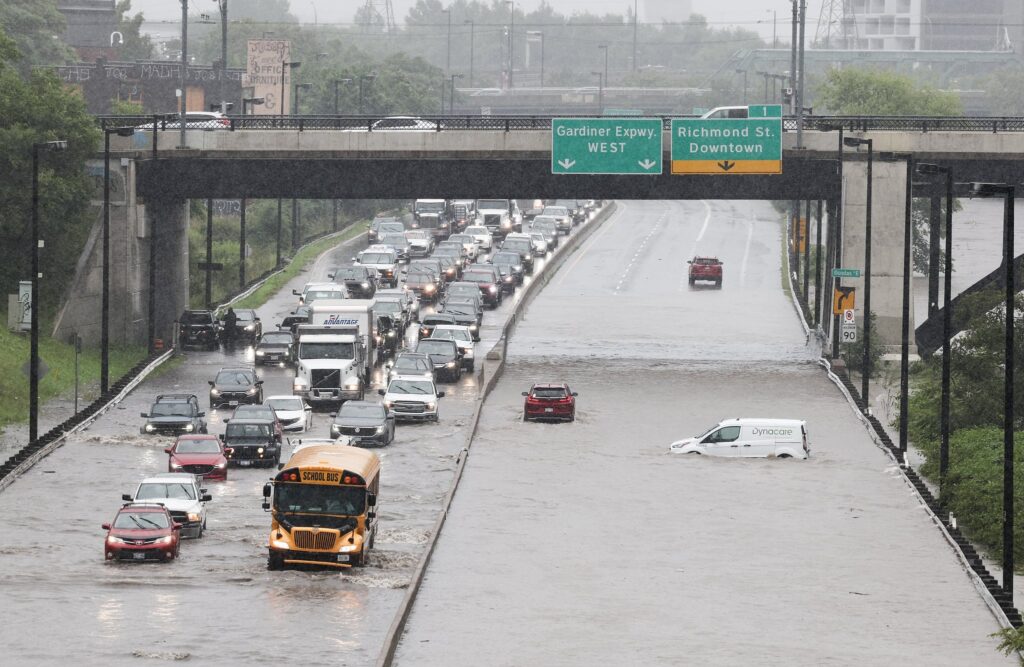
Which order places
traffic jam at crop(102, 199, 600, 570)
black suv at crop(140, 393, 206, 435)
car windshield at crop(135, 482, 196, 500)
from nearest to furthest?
1. traffic jam at crop(102, 199, 600, 570)
2. car windshield at crop(135, 482, 196, 500)
3. black suv at crop(140, 393, 206, 435)

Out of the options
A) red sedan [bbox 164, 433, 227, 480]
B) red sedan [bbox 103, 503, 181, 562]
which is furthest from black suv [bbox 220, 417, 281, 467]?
red sedan [bbox 103, 503, 181, 562]

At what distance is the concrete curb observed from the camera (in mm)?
31603

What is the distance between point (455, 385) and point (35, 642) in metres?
38.1

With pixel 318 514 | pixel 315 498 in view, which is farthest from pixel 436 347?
pixel 315 498

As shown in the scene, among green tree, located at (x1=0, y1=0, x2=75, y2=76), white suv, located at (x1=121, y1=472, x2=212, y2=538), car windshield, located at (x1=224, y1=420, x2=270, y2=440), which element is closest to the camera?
white suv, located at (x1=121, y1=472, x2=212, y2=538)

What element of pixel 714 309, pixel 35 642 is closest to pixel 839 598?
pixel 35 642

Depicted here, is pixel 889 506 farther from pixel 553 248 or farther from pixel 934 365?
pixel 553 248

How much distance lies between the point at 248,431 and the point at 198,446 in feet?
7.92

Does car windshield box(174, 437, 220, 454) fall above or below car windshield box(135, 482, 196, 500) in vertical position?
below

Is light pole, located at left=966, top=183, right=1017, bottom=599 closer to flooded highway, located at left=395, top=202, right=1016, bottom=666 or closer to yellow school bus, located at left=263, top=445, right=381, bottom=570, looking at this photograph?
flooded highway, located at left=395, top=202, right=1016, bottom=666

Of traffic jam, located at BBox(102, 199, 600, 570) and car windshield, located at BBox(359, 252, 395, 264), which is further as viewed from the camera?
car windshield, located at BBox(359, 252, 395, 264)

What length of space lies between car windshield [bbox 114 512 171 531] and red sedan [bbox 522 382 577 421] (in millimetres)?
22956

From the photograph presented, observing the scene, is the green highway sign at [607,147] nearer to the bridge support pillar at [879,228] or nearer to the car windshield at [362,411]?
the bridge support pillar at [879,228]

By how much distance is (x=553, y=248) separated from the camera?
11556cm
